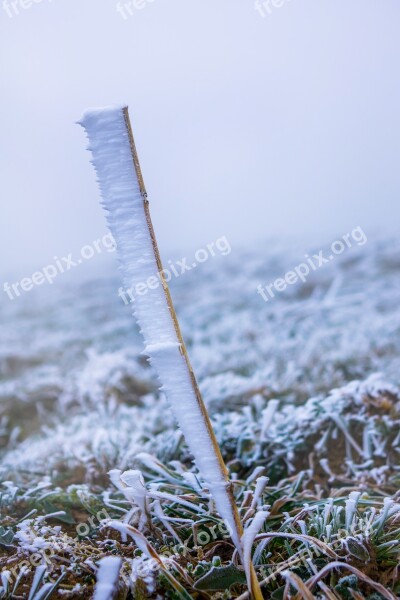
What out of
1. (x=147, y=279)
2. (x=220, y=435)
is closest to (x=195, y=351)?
(x=220, y=435)

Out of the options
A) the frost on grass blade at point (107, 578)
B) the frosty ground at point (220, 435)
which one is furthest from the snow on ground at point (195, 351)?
the frost on grass blade at point (107, 578)

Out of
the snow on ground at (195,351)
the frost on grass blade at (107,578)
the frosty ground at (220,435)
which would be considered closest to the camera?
the frost on grass blade at (107,578)

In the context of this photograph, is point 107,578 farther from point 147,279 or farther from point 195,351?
point 195,351

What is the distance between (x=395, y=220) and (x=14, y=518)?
1998mm

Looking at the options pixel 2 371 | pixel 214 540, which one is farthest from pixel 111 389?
pixel 214 540

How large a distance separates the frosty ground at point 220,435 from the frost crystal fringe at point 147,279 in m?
0.14

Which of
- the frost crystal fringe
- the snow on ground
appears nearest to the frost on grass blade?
the frost crystal fringe

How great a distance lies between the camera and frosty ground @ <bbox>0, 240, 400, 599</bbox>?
0.99m

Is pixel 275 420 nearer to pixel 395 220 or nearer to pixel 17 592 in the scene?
pixel 17 592

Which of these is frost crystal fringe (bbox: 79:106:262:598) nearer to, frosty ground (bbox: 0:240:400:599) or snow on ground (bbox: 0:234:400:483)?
frosty ground (bbox: 0:240:400:599)

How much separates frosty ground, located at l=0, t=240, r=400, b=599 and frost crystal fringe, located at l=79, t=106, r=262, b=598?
0.45 ft

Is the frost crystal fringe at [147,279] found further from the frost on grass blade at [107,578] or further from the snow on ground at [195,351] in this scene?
the snow on ground at [195,351]

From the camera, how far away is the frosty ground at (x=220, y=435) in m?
0.99

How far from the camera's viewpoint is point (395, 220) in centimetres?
269
